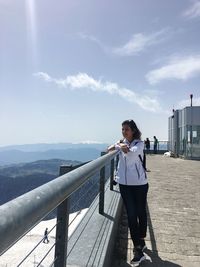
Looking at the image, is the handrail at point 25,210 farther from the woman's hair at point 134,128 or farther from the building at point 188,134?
the building at point 188,134

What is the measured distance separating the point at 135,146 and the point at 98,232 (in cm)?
133

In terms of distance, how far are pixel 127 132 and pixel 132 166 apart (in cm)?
48

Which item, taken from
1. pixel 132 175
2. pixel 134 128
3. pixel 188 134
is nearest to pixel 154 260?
pixel 132 175

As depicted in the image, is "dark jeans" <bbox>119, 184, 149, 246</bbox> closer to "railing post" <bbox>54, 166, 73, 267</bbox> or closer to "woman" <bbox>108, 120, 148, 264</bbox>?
"woman" <bbox>108, 120, 148, 264</bbox>

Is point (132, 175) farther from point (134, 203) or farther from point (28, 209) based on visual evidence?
point (28, 209)

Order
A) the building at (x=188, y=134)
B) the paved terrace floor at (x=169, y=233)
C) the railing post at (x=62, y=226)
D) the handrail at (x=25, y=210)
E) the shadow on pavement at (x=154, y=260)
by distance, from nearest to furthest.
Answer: the handrail at (x=25, y=210) < the railing post at (x=62, y=226) < the shadow on pavement at (x=154, y=260) < the paved terrace floor at (x=169, y=233) < the building at (x=188, y=134)

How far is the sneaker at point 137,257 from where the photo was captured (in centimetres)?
553

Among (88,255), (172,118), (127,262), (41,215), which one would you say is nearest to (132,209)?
(127,262)

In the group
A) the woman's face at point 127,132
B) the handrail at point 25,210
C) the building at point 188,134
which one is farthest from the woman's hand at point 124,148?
the building at point 188,134

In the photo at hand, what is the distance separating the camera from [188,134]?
127 feet

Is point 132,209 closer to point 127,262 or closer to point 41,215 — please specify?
point 127,262

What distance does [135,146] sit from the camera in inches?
229

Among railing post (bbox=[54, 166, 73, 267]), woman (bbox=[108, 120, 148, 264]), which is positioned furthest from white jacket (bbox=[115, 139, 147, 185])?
railing post (bbox=[54, 166, 73, 267])

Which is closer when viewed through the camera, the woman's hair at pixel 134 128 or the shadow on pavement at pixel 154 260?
the shadow on pavement at pixel 154 260
